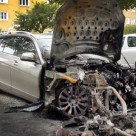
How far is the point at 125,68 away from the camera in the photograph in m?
7.63

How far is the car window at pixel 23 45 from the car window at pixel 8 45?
15cm

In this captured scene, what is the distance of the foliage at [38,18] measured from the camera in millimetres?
39031

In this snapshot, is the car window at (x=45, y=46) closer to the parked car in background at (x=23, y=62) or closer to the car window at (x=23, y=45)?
the parked car in background at (x=23, y=62)

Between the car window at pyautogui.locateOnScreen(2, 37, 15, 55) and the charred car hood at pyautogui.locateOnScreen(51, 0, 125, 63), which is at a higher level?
the charred car hood at pyautogui.locateOnScreen(51, 0, 125, 63)

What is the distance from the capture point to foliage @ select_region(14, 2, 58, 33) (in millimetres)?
39031

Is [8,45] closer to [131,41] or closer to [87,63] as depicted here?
[87,63]

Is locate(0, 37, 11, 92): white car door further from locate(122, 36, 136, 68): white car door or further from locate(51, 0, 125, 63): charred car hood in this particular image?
locate(122, 36, 136, 68): white car door

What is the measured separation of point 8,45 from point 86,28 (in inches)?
87.6

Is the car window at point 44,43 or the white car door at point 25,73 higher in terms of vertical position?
the car window at point 44,43

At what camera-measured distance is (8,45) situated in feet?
30.4

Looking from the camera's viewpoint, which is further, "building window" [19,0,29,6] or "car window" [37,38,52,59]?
"building window" [19,0,29,6]

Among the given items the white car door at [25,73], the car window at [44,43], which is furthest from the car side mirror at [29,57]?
the car window at [44,43]

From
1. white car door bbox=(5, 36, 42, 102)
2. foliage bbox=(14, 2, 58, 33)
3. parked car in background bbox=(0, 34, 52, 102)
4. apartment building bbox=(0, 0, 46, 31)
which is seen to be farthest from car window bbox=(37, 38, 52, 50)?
apartment building bbox=(0, 0, 46, 31)

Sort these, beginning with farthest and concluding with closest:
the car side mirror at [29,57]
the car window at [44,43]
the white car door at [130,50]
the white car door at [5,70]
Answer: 1. the white car door at [130,50]
2. the white car door at [5,70]
3. the car window at [44,43]
4. the car side mirror at [29,57]
